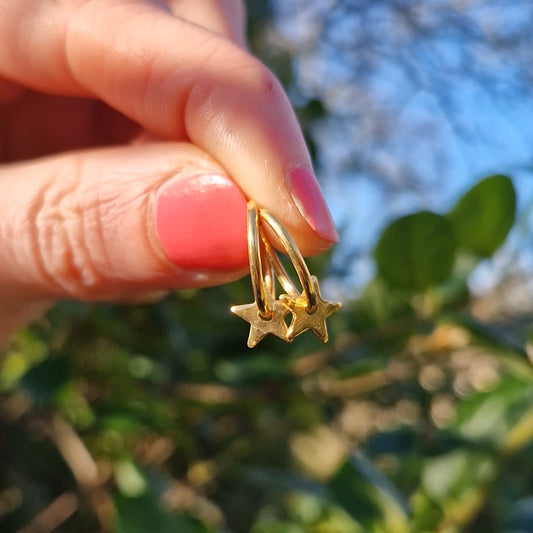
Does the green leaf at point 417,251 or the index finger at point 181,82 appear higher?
the index finger at point 181,82

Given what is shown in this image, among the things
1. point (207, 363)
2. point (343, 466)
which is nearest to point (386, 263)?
point (343, 466)

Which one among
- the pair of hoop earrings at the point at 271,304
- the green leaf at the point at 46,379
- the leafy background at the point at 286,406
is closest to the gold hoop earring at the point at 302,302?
the pair of hoop earrings at the point at 271,304

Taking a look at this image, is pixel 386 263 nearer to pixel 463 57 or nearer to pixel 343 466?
pixel 343 466

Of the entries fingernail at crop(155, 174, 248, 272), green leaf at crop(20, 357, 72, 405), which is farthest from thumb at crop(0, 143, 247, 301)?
green leaf at crop(20, 357, 72, 405)

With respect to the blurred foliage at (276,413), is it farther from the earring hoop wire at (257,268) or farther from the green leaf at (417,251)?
the earring hoop wire at (257,268)

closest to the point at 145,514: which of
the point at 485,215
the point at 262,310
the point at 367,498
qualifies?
the point at 367,498

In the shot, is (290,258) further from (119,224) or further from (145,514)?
(145,514)

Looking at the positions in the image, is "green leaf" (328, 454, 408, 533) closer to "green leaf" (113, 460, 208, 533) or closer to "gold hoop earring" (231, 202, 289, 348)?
"green leaf" (113, 460, 208, 533)
